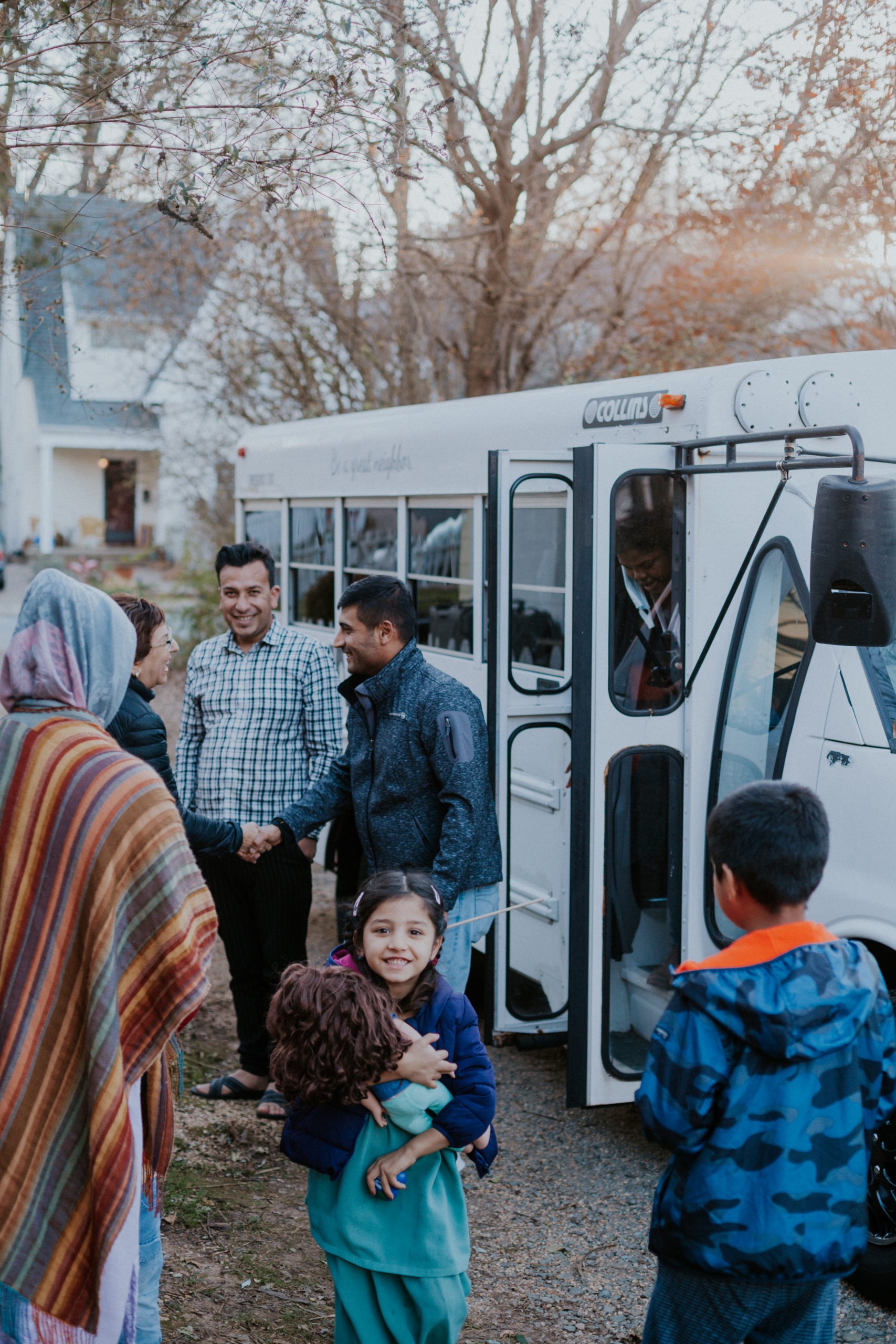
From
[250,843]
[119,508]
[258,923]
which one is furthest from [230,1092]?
[119,508]

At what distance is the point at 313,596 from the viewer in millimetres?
7789

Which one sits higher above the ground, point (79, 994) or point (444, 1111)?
point (79, 994)

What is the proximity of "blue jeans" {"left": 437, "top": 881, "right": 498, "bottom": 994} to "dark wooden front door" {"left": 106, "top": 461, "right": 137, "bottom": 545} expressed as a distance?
32.4 meters

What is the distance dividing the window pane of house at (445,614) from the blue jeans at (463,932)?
1777 mm

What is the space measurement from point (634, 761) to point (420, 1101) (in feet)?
6.40

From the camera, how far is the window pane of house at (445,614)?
597cm

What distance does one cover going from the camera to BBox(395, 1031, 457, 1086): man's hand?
Result: 2.74 metres

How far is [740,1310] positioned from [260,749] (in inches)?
118

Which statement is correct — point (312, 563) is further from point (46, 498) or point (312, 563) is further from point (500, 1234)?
point (46, 498)

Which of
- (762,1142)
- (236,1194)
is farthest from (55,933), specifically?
(236,1194)

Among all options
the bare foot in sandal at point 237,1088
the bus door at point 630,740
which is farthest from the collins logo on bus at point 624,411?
the bare foot in sandal at point 237,1088

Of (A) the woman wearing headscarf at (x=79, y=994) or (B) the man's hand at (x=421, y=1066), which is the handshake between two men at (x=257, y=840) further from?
(A) the woman wearing headscarf at (x=79, y=994)

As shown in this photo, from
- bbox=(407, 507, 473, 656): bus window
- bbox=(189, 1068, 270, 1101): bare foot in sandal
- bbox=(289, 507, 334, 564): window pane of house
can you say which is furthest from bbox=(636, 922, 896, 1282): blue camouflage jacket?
bbox=(289, 507, 334, 564): window pane of house

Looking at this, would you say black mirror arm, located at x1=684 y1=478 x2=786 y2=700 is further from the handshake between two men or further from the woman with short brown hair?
the woman with short brown hair
